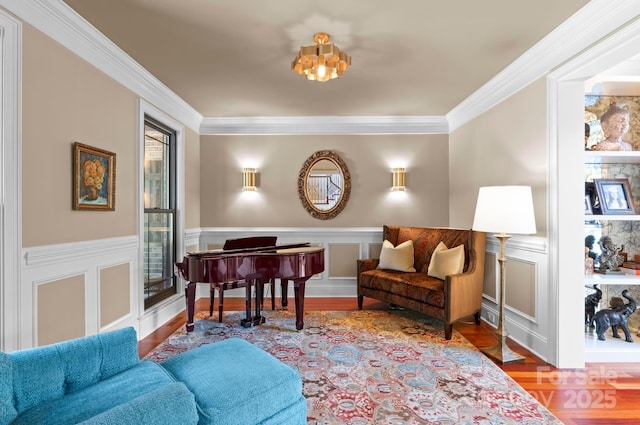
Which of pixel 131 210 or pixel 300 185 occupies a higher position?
pixel 300 185

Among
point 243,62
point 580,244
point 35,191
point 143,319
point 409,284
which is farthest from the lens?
point 409,284

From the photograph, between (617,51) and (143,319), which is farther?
(143,319)

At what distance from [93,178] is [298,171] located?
2759mm

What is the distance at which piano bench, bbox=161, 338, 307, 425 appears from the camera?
1.44m

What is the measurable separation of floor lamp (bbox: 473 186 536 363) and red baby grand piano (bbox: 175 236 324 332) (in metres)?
1.69

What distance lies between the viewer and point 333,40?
269 centimetres

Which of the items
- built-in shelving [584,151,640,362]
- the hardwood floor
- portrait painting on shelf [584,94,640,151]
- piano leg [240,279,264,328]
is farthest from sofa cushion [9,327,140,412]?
portrait painting on shelf [584,94,640,151]

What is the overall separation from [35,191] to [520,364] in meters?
3.83

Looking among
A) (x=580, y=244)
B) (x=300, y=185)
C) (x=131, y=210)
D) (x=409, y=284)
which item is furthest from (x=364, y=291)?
(x=131, y=210)

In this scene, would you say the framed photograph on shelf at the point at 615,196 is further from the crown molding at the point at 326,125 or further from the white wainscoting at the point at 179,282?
the crown molding at the point at 326,125


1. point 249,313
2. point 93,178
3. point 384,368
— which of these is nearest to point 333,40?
point 93,178

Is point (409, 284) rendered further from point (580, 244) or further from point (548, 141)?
point (548, 141)

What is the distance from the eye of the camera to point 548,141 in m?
2.78

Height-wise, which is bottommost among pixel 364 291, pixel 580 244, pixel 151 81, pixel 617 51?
pixel 364 291
